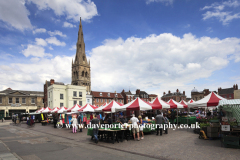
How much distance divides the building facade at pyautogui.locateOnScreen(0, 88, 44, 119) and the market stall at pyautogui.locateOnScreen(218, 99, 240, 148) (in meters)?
58.4

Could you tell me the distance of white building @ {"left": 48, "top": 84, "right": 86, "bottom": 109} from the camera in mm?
50094

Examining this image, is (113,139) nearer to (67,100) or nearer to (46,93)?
(67,100)

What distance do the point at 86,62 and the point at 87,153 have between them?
3999 inches

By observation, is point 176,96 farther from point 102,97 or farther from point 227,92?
point 102,97

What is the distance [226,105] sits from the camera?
9875 millimetres

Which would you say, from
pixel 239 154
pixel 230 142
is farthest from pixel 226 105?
pixel 239 154

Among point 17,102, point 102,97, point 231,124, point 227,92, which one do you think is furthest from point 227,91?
point 17,102

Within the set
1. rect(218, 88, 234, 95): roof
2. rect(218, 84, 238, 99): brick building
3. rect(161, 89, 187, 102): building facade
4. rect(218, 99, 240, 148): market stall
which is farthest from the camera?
Result: rect(161, 89, 187, 102): building facade

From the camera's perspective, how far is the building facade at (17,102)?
53.0 meters

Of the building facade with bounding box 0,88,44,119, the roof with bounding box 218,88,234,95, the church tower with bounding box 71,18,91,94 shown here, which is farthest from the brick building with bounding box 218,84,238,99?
the building facade with bounding box 0,88,44,119

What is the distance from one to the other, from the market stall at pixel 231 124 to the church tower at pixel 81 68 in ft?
303

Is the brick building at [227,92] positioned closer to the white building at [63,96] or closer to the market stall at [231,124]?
the white building at [63,96]

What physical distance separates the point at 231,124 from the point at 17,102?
197ft

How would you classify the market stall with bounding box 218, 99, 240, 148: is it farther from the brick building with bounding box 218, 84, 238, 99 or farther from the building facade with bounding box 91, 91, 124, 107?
the brick building with bounding box 218, 84, 238, 99
